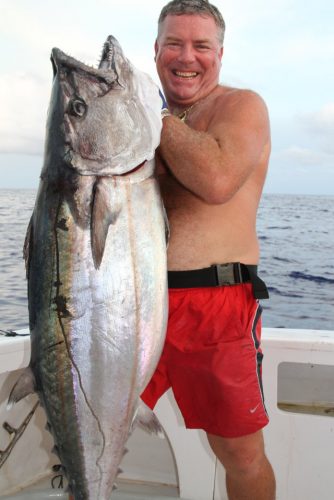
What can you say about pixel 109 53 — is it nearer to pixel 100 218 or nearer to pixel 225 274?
pixel 100 218

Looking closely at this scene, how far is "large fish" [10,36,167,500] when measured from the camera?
6.40ft

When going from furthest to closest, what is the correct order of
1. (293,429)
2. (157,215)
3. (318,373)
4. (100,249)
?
1. (318,373)
2. (293,429)
3. (157,215)
4. (100,249)

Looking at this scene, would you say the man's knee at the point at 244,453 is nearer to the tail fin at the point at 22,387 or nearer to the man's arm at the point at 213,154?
the tail fin at the point at 22,387

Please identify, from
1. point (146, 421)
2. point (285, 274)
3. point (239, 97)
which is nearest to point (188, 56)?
point (239, 97)

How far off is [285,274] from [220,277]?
1003 cm

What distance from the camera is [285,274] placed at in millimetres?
12367

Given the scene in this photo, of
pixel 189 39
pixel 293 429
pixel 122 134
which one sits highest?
pixel 189 39

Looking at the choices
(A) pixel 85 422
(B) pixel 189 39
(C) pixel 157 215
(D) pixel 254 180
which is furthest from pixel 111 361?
(B) pixel 189 39

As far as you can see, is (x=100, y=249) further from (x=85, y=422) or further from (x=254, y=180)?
(x=254, y=180)

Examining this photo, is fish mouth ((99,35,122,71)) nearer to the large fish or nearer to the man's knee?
the large fish

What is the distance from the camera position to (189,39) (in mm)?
2699

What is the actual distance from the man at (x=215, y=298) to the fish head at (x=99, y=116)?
0.47m

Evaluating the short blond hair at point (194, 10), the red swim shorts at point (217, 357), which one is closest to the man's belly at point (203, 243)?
the red swim shorts at point (217, 357)

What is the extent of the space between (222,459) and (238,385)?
0.38m
